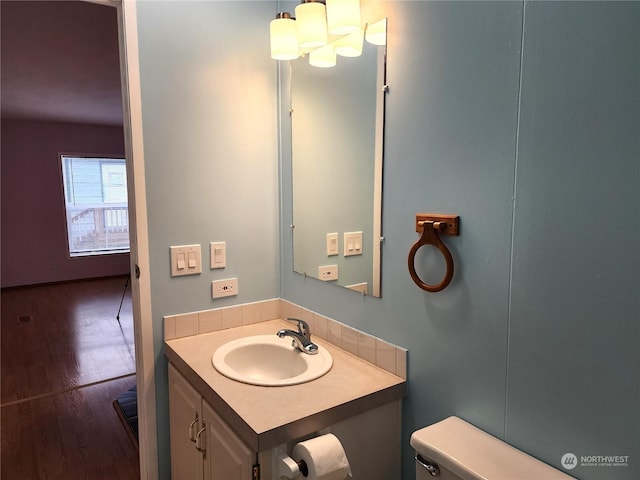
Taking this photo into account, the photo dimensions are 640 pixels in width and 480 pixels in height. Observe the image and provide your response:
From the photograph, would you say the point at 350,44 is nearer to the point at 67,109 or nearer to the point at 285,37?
the point at 285,37

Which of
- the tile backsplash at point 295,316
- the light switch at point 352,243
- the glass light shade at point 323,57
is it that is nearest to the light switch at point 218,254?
the tile backsplash at point 295,316

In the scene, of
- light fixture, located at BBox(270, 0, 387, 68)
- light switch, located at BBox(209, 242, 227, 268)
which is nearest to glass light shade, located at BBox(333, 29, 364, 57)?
light fixture, located at BBox(270, 0, 387, 68)

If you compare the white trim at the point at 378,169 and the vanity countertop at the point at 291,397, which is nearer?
the vanity countertop at the point at 291,397

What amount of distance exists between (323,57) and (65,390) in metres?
2.78

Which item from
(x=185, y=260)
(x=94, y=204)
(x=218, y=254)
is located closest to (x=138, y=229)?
(x=185, y=260)

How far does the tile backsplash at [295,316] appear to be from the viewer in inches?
54.9

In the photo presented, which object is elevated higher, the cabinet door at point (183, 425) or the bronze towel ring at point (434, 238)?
the bronze towel ring at point (434, 238)

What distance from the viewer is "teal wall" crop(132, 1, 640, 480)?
84 cm

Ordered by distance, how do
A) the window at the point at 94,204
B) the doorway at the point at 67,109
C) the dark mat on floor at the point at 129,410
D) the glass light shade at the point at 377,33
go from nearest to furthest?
the glass light shade at the point at 377,33 < the doorway at the point at 67,109 < the dark mat on floor at the point at 129,410 < the window at the point at 94,204

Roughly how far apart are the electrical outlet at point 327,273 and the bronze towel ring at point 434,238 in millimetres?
429

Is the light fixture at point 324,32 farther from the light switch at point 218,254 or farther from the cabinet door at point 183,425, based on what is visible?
the cabinet door at point 183,425

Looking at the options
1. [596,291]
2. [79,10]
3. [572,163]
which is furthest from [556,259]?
[79,10]

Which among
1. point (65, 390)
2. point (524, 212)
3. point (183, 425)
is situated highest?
point (524, 212)

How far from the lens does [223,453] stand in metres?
1.28
